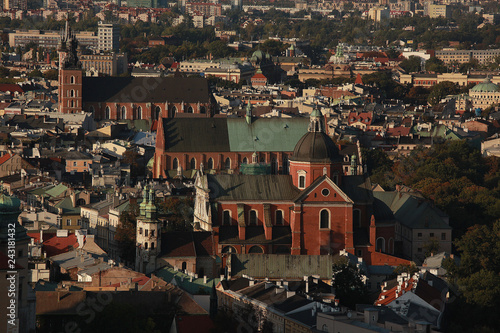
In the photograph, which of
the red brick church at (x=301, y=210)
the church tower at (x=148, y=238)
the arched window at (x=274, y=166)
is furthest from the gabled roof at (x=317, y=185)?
the arched window at (x=274, y=166)

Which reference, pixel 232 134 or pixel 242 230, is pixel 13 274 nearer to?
pixel 242 230

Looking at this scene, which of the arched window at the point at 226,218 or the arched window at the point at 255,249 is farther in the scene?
the arched window at the point at 226,218

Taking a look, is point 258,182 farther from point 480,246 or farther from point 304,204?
point 480,246

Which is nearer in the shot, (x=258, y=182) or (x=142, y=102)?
(x=258, y=182)

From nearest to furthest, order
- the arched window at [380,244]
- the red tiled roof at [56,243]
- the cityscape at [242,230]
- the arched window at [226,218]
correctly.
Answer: the cityscape at [242,230], the red tiled roof at [56,243], the arched window at [226,218], the arched window at [380,244]

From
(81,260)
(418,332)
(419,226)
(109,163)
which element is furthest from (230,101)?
(418,332)

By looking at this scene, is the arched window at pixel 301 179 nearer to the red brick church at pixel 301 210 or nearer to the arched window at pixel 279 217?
the red brick church at pixel 301 210

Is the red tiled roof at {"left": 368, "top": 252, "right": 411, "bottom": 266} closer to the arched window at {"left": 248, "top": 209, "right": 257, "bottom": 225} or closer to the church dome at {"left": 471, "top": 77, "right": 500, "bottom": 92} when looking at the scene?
the arched window at {"left": 248, "top": 209, "right": 257, "bottom": 225}
